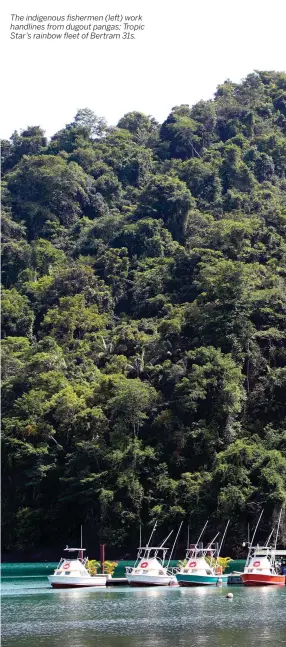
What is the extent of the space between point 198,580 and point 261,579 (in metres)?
3.51

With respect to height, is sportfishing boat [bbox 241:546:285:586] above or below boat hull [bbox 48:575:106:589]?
above

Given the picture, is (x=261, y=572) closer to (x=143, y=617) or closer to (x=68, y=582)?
(x=68, y=582)

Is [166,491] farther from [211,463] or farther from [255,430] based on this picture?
[255,430]

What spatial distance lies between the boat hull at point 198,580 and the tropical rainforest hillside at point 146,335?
937 centimetres

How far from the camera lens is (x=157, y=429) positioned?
7081cm

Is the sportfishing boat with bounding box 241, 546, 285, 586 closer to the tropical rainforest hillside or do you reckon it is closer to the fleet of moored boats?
the fleet of moored boats

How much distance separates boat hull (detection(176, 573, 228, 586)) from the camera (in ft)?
175

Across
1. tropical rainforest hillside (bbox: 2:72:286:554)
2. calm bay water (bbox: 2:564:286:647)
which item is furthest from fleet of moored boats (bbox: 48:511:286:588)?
tropical rainforest hillside (bbox: 2:72:286:554)

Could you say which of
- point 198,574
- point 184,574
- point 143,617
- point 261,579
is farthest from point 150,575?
point 143,617

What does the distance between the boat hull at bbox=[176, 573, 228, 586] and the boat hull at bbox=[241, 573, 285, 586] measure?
6.40 ft

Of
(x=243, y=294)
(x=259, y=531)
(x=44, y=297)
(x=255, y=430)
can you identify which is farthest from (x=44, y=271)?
(x=259, y=531)

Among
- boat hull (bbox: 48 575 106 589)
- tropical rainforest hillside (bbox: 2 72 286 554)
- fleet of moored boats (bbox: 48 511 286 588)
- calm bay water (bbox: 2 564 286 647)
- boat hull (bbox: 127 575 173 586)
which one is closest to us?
calm bay water (bbox: 2 564 286 647)

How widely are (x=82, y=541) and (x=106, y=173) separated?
50.1m

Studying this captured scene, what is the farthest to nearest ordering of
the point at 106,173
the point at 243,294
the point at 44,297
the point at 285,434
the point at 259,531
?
the point at 106,173 < the point at 44,297 < the point at 243,294 < the point at 285,434 < the point at 259,531
